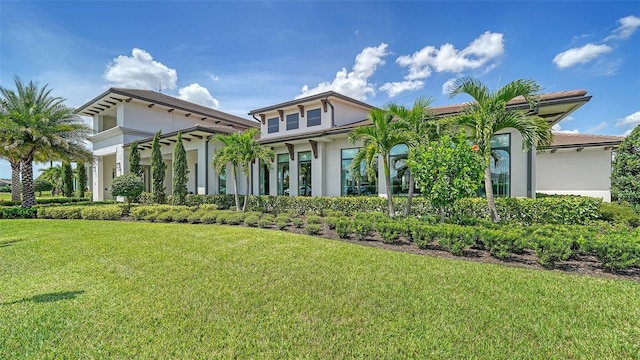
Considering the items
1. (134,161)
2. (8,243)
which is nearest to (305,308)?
(8,243)

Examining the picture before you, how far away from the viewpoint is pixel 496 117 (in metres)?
8.04

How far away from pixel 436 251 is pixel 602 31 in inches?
423

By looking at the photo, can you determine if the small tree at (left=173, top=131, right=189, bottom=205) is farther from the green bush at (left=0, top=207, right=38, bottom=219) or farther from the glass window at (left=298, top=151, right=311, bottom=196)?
the glass window at (left=298, top=151, right=311, bottom=196)

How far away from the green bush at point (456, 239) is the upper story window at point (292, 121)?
1274cm

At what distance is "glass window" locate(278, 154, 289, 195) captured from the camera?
16.9 m

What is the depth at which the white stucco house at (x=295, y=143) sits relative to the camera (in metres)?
10.4

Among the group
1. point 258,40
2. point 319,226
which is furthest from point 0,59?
point 319,226

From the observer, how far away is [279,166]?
17203 millimetres

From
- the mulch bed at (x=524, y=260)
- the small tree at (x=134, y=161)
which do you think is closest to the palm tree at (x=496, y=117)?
the mulch bed at (x=524, y=260)

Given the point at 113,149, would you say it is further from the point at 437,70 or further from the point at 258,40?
the point at 437,70

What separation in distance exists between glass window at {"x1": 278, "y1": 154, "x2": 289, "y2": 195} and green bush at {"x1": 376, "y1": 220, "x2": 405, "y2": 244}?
1008cm

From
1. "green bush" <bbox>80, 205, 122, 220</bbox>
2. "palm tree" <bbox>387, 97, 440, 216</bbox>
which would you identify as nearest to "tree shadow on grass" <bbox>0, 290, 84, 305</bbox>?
"palm tree" <bbox>387, 97, 440, 216</bbox>

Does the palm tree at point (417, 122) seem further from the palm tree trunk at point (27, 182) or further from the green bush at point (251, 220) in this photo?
the palm tree trunk at point (27, 182)

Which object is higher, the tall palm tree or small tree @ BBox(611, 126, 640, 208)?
the tall palm tree
